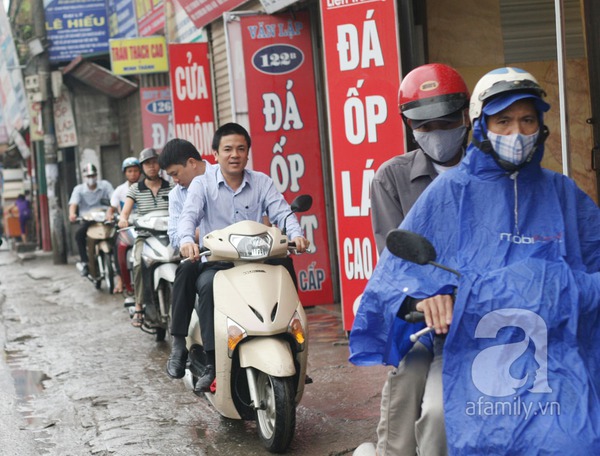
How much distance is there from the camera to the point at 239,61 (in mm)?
10406

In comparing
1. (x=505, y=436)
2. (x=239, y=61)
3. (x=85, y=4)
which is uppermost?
(x=85, y=4)

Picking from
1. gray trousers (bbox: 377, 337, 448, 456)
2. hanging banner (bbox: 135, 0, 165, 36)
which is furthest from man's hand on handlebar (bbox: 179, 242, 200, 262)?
hanging banner (bbox: 135, 0, 165, 36)

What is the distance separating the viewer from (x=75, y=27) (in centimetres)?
2228

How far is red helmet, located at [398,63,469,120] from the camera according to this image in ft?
13.1

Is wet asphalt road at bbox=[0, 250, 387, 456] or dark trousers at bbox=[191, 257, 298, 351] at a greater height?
dark trousers at bbox=[191, 257, 298, 351]

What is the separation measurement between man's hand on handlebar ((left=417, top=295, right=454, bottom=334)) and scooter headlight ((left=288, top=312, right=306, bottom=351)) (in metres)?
2.59

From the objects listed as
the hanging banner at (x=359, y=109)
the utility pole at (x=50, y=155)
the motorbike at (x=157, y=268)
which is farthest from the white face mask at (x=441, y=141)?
the utility pole at (x=50, y=155)

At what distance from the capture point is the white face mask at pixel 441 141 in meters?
4.00

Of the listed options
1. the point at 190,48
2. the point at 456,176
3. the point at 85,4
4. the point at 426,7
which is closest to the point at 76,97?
the point at 85,4

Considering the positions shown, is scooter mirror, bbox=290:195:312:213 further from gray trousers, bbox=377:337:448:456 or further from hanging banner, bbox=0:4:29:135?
hanging banner, bbox=0:4:29:135

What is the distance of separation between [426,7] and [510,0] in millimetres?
775

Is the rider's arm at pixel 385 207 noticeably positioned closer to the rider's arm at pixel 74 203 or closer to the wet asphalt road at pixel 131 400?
the wet asphalt road at pixel 131 400

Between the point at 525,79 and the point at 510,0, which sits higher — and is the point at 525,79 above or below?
below

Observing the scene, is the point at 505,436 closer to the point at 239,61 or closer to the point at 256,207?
the point at 256,207
